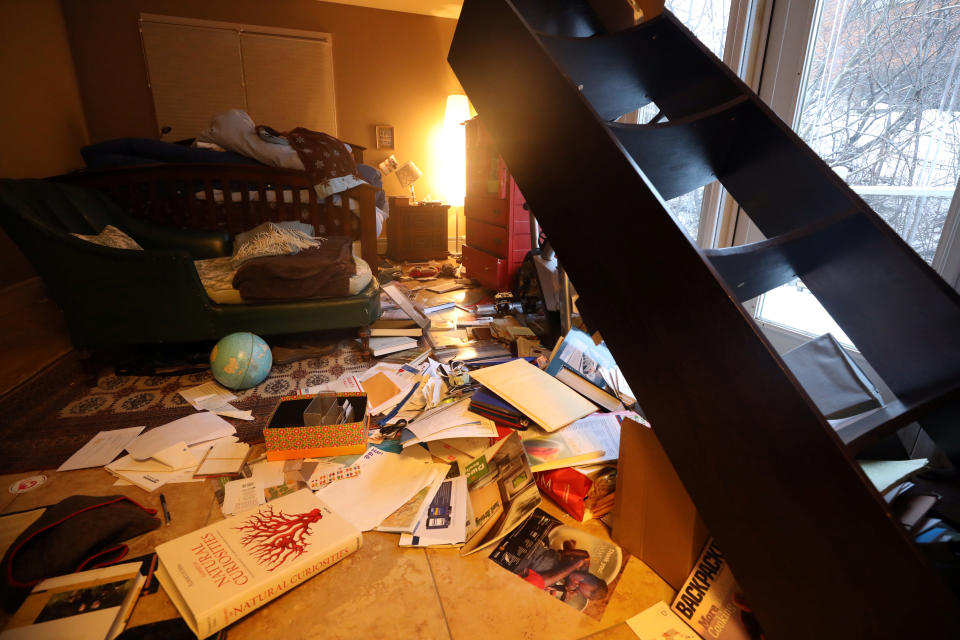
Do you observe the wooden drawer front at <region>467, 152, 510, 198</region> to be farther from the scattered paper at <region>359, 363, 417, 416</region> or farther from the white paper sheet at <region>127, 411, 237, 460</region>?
the white paper sheet at <region>127, 411, 237, 460</region>

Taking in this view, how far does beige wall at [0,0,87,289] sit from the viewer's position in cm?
279

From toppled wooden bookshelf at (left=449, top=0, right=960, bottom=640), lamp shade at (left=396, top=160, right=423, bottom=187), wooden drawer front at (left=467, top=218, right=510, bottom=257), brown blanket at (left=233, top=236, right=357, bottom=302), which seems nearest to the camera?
toppled wooden bookshelf at (left=449, top=0, right=960, bottom=640)

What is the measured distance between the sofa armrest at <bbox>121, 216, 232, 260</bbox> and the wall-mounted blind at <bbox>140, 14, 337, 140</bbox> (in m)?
2.56

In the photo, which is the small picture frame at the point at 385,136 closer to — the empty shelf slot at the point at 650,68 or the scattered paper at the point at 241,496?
the empty shelf slot at the point at 650,68

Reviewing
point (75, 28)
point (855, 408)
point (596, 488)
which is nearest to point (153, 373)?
point (596, 488)

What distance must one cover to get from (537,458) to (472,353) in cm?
106

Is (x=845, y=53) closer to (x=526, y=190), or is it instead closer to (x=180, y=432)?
(x=526, y=190)

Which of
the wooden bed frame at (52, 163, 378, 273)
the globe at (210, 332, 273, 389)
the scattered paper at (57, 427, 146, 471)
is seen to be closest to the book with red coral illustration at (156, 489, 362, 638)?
the scattered paper at (57, 427, 146, 471)

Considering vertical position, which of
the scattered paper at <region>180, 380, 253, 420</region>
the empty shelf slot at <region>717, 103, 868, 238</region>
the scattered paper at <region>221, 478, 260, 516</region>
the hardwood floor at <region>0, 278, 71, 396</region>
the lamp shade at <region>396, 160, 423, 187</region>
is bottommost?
the scattered paper at <region>180, 380, 253, 420</region>

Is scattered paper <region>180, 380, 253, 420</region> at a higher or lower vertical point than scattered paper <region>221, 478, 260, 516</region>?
lower

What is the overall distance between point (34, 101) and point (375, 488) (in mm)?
4164

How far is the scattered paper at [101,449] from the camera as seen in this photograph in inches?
53.6

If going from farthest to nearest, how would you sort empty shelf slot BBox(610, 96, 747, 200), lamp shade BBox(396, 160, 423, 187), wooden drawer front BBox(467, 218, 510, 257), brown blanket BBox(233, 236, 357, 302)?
Result: lamp shade BBox(396, 160, 423, 187)
wooden drawer front BBox(467, 218, 510, 257)
brown blanket BBox(233, 236, 357, 302)
empty shelf slot BBox(610, 96, 747, 200)

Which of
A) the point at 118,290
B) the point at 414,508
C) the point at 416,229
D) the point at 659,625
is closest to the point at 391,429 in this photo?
the point at 414,508
